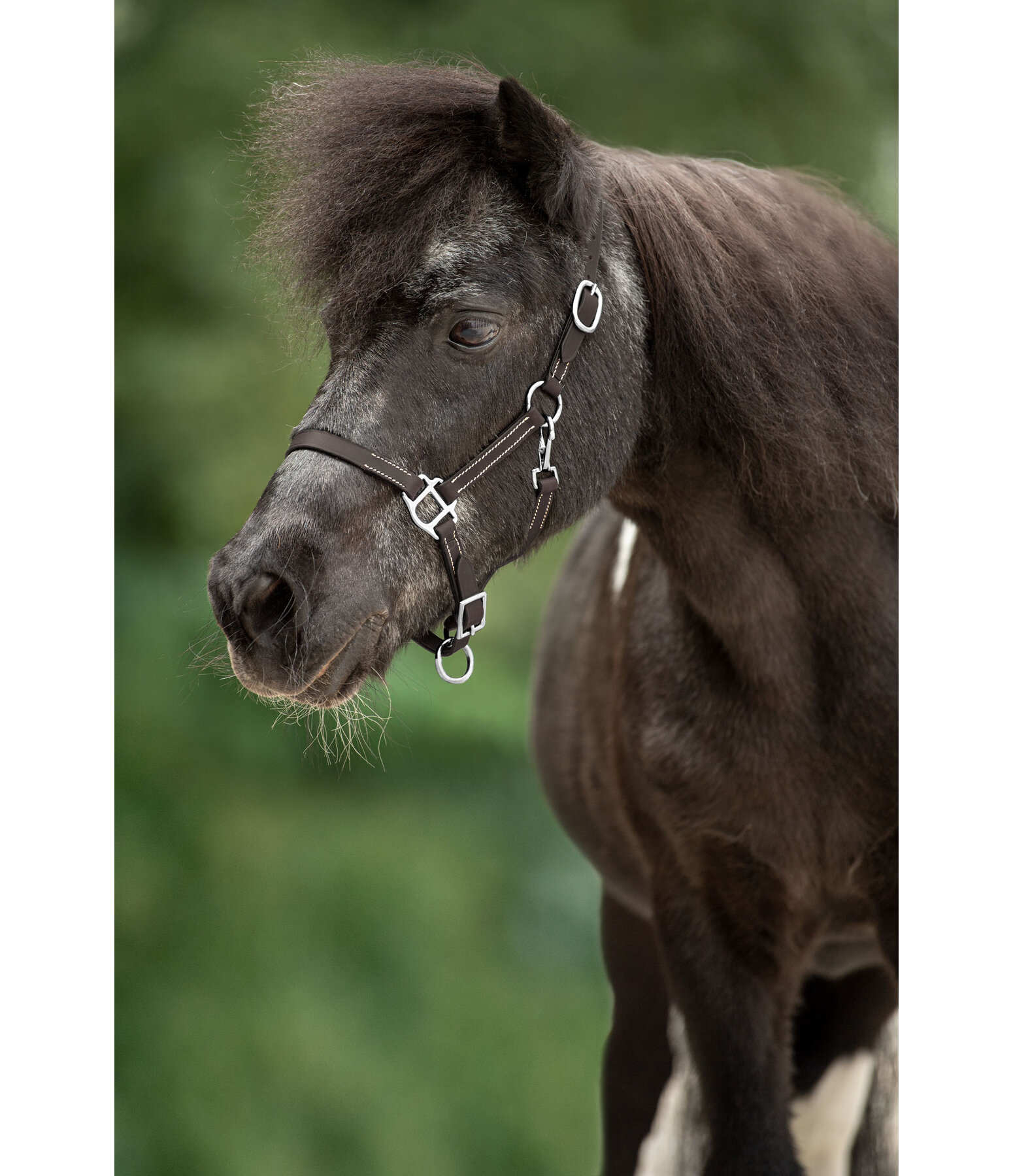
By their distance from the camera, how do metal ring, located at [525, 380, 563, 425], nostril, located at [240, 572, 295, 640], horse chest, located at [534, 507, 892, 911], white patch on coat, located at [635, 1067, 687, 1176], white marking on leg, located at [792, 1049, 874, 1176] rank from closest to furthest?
nostril, located at [240, 572, 295, 640]
metal ring, located at [525, 380, 563, 425]
horse chest, located at [534, 507, 892, 911]
white patch on coat, located at [635, 1067, 687, 1176]
white marking on leg, located at [792, 1049, 874, 1176]

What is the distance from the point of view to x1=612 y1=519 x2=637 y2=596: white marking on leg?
1547mm

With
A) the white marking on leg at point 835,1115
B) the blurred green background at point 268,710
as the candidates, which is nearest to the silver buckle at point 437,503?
the blurred green background at point 268,710

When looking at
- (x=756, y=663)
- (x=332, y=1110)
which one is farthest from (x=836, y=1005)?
(x=332, y=1110)

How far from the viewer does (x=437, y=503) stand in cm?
95

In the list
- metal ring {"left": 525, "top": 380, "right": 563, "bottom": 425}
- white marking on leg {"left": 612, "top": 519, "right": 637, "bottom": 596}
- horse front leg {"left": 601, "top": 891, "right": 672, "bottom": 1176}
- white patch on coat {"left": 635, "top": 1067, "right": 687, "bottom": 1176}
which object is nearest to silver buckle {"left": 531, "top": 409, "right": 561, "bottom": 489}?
metal ring {"left": 525, "top": 380, "right": 563, "bottom": 425}

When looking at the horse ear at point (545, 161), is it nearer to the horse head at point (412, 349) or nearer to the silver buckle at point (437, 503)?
the horse head at point (412, 349)

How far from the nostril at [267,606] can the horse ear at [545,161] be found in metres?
0.40

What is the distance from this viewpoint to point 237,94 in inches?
67.6

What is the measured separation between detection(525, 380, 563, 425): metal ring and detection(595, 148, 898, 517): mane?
5.2 inches

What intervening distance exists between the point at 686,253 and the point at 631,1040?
4.20 feet

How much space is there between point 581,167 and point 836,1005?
4.12 ft
